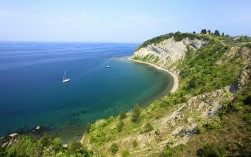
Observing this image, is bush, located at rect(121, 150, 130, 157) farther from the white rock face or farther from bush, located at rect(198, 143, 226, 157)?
the white rock face

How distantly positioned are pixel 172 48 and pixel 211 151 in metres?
138

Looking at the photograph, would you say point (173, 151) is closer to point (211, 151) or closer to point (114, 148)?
point (211, 151)

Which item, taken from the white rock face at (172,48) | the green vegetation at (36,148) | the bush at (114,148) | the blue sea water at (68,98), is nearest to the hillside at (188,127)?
the bush at (114,148)

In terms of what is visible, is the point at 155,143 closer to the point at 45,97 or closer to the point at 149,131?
the point at 149,131

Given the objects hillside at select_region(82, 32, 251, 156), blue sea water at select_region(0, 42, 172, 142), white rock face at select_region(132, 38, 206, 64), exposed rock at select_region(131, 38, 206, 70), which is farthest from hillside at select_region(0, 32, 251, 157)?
exposed rock at select_region(131, 38, 206, 70)

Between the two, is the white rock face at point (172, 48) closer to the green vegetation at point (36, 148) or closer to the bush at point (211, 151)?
the green vegetation at point (36, 148)

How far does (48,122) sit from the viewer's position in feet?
206

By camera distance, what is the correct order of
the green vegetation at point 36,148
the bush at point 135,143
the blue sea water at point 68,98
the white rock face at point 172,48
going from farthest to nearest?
the white rock face at point 172,48 < the blue sea water at point 68,98 < the green vegetation at point 36,148 < the bush at point 135,143

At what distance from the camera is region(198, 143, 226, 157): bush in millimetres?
22094

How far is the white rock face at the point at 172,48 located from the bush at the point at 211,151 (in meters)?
118

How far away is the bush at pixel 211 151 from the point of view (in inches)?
870

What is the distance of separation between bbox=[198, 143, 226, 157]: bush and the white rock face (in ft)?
386

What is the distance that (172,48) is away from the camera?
155 metres

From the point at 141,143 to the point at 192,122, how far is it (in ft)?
32.3
